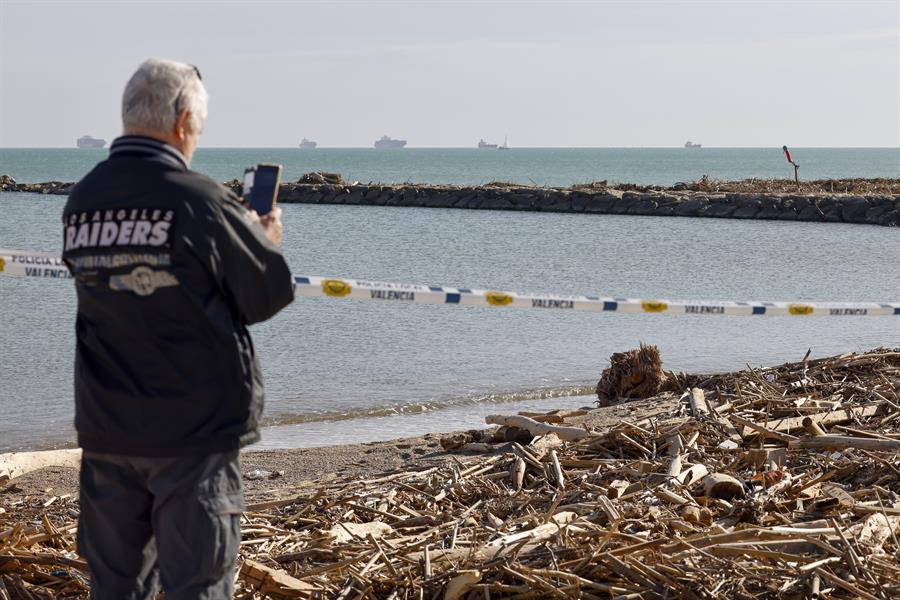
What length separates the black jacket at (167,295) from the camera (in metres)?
2.88

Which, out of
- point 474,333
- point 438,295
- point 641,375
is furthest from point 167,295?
point 474,333

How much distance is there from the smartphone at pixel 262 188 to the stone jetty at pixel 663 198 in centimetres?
4077

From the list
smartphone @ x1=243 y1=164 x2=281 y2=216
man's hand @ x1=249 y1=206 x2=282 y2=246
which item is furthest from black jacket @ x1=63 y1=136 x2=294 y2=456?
smartphone @ x1=243 y1=164 x2=281 y2=216

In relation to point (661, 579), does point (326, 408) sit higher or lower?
lower

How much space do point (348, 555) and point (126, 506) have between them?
1246 mm

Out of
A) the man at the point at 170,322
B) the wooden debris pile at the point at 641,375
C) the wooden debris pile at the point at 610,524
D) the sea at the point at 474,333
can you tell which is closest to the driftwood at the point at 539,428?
the wooden debris pile at the point at 610,524

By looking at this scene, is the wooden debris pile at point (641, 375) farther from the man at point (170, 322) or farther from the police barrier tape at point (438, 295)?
the man at point (170, 322)

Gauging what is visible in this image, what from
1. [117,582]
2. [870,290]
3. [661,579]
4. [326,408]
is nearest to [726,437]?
[661,579]

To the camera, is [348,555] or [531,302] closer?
[348,555]

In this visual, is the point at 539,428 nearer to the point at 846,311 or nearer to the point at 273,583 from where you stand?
the point at 846,311

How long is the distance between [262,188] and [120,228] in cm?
48

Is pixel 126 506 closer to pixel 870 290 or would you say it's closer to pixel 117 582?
pixel 117 582

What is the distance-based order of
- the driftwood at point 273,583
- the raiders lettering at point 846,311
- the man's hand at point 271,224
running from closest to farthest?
the man's hand at point 271,224 < the driftwood at point 273,583 < the raiders lettering at point 846,311

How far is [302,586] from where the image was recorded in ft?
12.4
